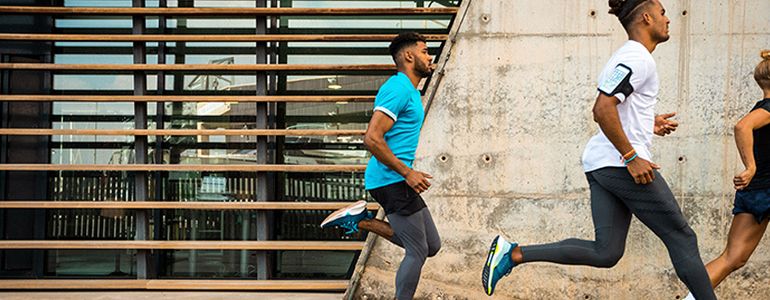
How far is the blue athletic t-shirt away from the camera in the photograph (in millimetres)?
4961

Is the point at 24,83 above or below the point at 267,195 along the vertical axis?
above

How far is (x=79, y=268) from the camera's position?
7.51 metres

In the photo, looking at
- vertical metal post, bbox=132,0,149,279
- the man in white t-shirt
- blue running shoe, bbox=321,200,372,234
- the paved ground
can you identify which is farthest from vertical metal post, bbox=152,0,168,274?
the man in white t-shirt

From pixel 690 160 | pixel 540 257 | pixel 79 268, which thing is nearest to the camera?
pixel 540 257

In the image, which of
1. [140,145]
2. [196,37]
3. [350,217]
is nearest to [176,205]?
[140,145]

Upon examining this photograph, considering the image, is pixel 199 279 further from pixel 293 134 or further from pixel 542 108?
pixel 542 108

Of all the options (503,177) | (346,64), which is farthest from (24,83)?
(503,177)

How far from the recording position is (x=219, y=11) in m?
7.29

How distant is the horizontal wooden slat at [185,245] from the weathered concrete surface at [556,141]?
0.54m

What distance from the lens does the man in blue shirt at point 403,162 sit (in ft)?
16.0

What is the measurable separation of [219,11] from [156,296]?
223 centimetres

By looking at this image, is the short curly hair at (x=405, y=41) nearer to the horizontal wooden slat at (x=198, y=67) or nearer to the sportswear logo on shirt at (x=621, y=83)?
the sportswear logo on shirt at (x=621, y=83)

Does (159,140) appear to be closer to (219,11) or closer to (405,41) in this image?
(219,11)

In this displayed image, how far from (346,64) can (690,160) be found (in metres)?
2.68
